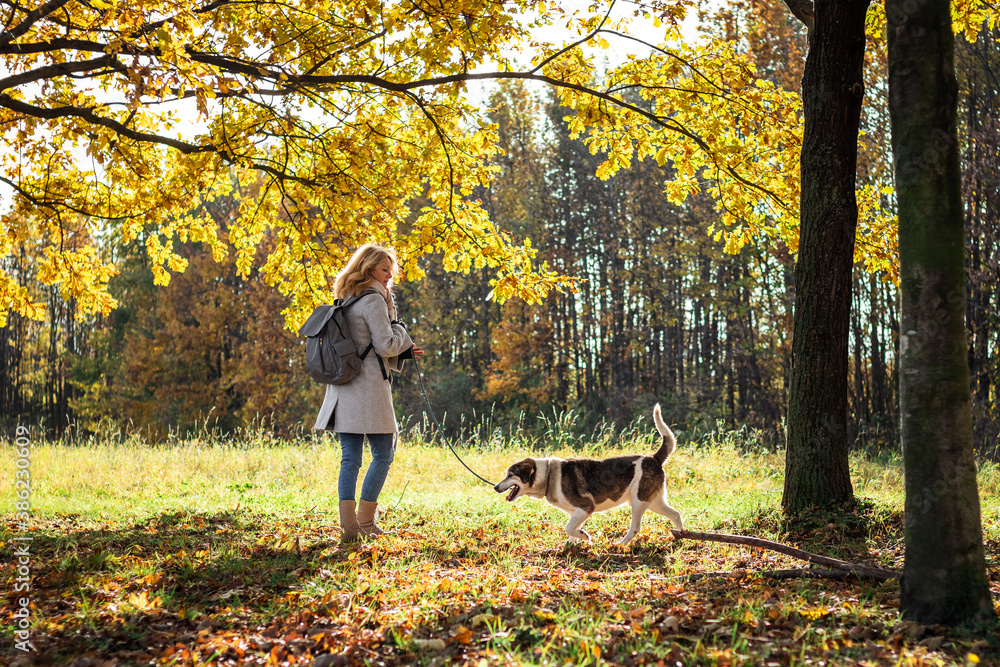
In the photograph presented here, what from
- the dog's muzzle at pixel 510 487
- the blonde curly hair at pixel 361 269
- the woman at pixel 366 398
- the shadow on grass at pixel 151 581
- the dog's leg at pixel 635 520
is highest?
the blonde curly hair at pixel 361 269

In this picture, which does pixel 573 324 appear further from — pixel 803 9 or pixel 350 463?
pixel 350 463

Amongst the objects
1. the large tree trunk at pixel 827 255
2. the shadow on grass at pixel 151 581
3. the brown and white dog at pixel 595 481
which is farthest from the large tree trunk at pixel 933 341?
the shadow on grass at pixel 151 581

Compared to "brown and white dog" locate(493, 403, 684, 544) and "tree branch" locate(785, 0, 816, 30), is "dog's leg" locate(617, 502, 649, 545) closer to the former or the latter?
"brown and white dog" locate(493, 403, 684, 544)

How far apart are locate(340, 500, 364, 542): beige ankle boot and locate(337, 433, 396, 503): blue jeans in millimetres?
49

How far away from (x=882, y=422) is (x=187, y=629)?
1348 centimetres

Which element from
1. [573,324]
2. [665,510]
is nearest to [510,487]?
[665,510]

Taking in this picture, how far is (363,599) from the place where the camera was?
3676 mm

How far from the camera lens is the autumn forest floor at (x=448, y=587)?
2.96m

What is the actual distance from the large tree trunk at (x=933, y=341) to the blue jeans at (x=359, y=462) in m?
3.19

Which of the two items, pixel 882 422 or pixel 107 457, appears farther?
pixel 882 422

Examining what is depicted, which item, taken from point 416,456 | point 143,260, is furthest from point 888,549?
point 143,260

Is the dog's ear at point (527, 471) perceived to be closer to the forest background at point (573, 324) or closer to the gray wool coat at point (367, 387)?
the gray wool coat at point (367, 387)

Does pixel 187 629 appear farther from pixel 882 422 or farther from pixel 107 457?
pixel 882 422

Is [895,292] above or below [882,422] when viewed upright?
above
